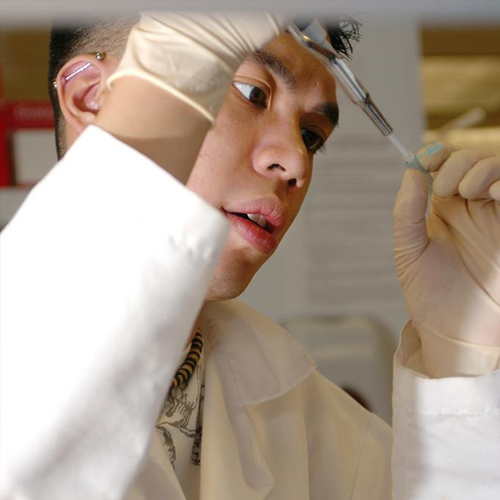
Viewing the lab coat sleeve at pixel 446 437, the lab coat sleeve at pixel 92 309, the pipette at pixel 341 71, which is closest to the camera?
the lab coat sleeve at pixel 92 309

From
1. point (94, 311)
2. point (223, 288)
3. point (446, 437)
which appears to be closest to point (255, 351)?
point (223, 288)

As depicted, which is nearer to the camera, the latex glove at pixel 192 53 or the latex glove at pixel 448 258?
the latex glove at pixel 192 53

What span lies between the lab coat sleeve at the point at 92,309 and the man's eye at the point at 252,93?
0.43 metres

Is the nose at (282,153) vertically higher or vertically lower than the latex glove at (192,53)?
lower

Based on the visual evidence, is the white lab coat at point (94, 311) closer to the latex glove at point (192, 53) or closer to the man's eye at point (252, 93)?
the latex glove at point (192, 53)

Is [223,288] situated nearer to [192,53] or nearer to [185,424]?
[185,424]

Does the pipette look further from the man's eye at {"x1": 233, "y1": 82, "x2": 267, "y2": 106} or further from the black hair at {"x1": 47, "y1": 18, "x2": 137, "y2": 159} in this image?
the black hair at {"x1": 47, "y1": 18, "x2": 137, "y2": 159}

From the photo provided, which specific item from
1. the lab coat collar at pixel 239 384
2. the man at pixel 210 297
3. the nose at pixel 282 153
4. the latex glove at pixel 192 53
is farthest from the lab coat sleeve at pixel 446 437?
the latex glove at pixel 192 53

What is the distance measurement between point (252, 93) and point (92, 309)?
1.62 ft

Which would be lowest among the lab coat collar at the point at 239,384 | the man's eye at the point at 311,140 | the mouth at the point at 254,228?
the lab coat collar at the point at 239,384

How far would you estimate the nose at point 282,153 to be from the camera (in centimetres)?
89

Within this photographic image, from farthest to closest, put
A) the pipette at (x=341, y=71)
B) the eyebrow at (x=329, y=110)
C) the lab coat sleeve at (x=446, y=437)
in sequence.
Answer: the eyebrow at (x=329, y=110) < the lab coat sleeve at (x=446, y=437) < the pipette at (x=341, y=71)

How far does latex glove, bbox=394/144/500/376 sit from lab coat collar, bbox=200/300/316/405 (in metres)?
0.19

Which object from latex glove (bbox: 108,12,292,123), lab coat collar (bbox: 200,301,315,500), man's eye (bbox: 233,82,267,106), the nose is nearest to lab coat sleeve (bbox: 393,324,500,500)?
lab coat collar (bbox: 200,301,315,500)
